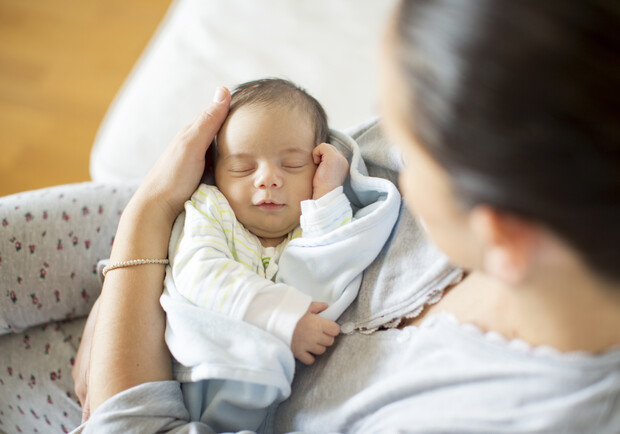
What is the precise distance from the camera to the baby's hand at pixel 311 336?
89cm

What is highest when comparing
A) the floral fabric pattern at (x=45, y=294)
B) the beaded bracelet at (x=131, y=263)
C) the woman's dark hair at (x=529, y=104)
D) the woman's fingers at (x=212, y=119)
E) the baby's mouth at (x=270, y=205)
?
the woman's dark hair at (x=529, y=104)

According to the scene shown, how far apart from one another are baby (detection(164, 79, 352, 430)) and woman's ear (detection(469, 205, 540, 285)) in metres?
0.40

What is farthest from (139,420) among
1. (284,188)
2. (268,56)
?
(268,56)

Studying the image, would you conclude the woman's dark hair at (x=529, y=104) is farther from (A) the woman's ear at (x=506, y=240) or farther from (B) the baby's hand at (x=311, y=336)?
(B) the baby's hand at (x=311, y=336)

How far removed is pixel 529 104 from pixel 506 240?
0.48 feet

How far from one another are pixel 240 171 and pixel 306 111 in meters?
0.20

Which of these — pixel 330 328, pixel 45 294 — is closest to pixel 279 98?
pixel 330 328

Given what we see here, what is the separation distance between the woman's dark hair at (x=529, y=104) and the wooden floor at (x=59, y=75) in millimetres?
2098

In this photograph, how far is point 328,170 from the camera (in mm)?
1076

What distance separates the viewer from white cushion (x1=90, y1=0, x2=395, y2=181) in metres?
1.57

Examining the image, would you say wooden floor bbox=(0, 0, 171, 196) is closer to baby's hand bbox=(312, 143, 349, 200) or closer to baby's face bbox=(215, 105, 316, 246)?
baby's face bbox=(215, 105, 316, 246)

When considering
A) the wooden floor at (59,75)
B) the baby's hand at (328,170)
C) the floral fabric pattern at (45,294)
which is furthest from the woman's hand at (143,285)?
the wooden floor at (59,75)

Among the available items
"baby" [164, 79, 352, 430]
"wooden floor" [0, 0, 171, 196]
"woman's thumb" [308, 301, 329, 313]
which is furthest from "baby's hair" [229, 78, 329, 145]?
"wooden floor" [0, 0, 171, 196]

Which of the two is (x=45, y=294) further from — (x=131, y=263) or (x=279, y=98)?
(x=279, y=98)
